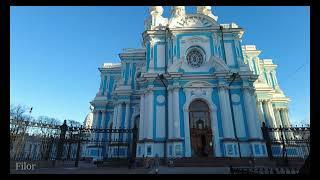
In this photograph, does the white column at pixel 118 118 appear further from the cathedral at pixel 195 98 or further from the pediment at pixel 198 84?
the pediment at pixel 198 84

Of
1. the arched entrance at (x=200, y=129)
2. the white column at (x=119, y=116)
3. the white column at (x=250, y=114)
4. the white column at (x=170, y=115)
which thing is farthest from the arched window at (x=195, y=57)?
the white column at (x=119, y=116)

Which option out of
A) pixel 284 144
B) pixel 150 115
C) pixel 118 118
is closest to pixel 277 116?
pixel 284 144

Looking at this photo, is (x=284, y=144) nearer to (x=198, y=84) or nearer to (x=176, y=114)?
(x=198, y=84)

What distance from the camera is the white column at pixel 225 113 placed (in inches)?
784

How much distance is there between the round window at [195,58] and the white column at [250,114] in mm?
5382

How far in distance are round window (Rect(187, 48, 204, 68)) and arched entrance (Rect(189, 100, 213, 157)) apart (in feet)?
14.0

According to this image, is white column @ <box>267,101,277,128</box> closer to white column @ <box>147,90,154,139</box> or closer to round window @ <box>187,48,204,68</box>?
round window @ <box>187,48,204,68</box>

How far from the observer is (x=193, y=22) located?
83.3 ft

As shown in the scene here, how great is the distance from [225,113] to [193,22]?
11.3 metres

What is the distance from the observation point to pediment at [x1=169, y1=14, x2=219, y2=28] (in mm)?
25062

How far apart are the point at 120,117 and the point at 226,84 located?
500 inches

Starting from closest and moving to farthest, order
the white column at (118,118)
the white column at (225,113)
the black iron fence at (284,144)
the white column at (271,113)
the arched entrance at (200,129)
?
the black iron fence at (284,144)
the white column at (225,113)
the arched entrance at (200,129)
the white column at (118,118)
the white column at (271,113)

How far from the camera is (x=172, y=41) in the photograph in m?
24.7
